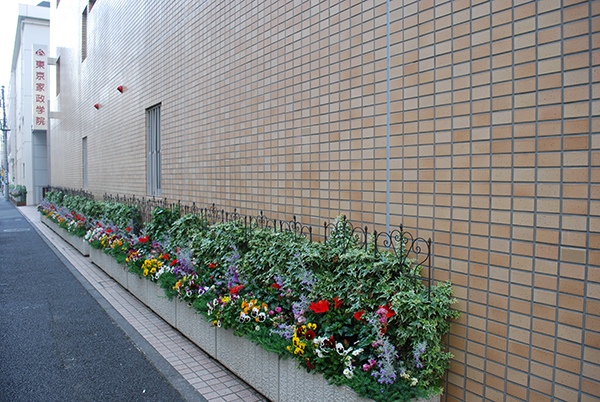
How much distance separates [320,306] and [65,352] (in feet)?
11.5

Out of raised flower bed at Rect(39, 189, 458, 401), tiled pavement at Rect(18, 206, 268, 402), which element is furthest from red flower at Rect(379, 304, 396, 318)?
tiled pavement at Rect(18, 206, 268, 402)

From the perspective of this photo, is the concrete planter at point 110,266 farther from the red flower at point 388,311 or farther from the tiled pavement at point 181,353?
the red flower at point 388,311

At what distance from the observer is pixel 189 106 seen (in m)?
7.31

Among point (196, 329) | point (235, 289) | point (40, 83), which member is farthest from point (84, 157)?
point (235, 289)

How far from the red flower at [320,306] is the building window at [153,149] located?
644 cm

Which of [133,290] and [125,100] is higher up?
[125,100]

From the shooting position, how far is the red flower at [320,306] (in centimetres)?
333

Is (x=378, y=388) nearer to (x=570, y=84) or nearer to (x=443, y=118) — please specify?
(x=443, y=118)

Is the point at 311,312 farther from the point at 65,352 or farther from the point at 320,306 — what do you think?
the point at 65,352

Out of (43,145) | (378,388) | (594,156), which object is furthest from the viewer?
(43,145)

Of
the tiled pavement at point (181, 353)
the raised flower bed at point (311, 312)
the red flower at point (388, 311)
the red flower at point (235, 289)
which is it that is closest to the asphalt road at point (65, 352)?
the tiled pavement at point (181, 353)

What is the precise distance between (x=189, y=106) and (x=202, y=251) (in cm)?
301

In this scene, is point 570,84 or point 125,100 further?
point 125,100

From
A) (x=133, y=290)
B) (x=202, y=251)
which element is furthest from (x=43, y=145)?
(x=202, y=251)
